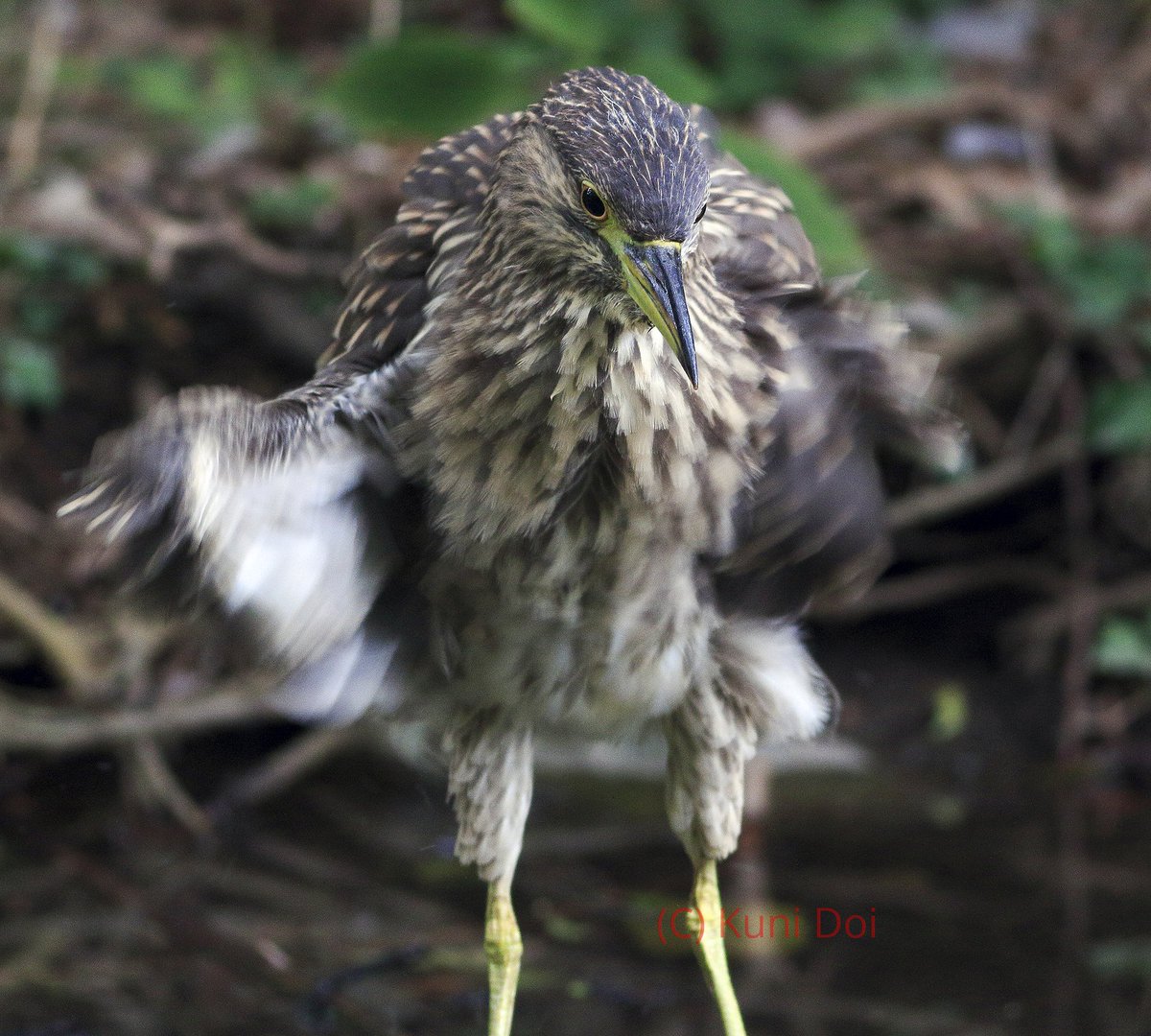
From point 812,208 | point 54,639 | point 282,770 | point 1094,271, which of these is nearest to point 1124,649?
point 1094,271

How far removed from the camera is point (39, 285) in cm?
565

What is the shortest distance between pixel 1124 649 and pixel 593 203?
347cm

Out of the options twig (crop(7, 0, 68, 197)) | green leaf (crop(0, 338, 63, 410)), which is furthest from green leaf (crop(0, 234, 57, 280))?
twig (crop(7, 0, 68, 197))

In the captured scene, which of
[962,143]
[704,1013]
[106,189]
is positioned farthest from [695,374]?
[962,143]

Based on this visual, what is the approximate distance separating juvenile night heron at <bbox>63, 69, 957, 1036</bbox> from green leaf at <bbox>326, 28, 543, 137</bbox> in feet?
7.06

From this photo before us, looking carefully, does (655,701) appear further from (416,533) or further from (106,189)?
(106,189)

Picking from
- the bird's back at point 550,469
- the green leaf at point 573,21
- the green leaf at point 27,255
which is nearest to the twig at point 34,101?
the green leaf at point 27,255

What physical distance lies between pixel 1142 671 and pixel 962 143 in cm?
235

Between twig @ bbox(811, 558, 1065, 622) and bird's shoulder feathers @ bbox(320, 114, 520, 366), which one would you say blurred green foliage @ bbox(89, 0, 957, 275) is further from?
bird's shoulder feathers @ bbox(320, 114, 520, 366)

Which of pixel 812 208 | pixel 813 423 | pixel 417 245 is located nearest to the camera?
pixel 813 423

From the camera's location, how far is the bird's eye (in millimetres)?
2576

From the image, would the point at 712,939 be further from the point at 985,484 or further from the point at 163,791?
the point at 985,484

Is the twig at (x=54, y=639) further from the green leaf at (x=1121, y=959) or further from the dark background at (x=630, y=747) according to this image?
the green leaf at (x=1121, y=959)

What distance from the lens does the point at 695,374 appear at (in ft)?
8.16
